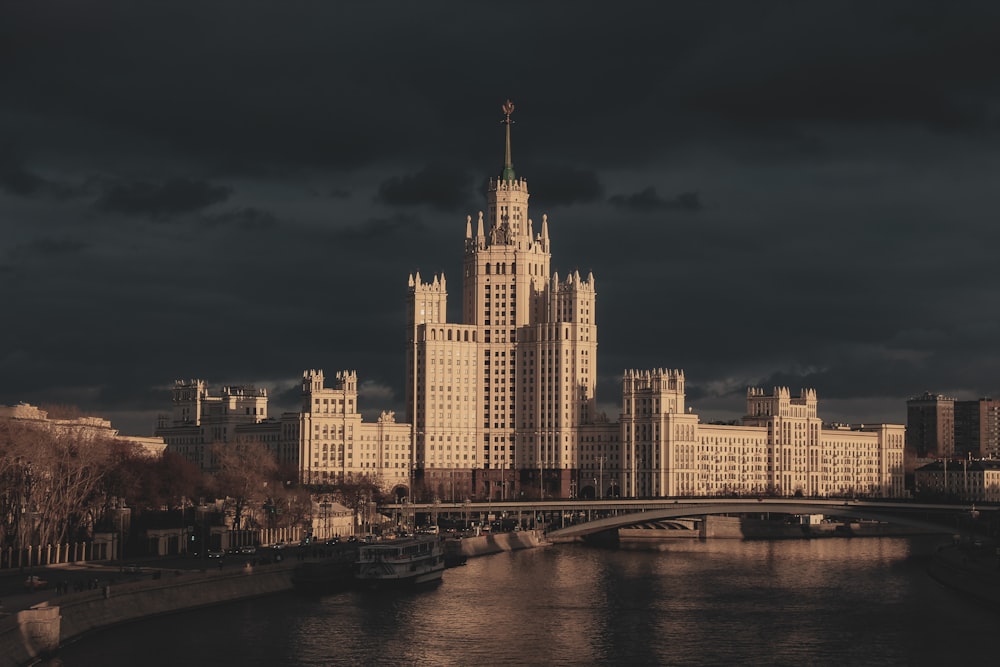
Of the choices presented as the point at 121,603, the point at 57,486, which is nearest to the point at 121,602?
the point at 121,603

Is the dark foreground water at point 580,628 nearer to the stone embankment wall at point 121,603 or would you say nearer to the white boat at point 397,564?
the stone embankment wall at point 121,603

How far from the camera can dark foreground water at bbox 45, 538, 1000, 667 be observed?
386ft

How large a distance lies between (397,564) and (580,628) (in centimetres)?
3705

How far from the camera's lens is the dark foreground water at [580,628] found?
11756 centimetres

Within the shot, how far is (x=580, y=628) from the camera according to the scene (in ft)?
441

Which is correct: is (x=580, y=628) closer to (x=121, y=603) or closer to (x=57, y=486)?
(x=121, y=603)

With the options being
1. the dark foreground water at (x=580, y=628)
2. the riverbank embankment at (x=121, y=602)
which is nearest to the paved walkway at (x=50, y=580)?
the riverbank embankment at (x=121, y=602)

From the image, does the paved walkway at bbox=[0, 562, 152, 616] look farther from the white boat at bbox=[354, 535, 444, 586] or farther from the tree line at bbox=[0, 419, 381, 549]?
the white boat at bbox=[354, 535, 444, 586]

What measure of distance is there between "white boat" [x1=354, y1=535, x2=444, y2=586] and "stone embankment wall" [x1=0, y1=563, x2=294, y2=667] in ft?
30.5

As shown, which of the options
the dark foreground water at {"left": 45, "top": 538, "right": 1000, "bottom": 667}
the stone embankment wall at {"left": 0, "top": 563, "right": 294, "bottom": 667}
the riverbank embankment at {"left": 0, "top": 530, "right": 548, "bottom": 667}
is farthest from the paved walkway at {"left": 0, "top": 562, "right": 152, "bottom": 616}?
the dark foreground water at {"left": 45, "top": 538, "right": 1000, "bottom": 667}

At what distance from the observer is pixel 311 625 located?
133000mm

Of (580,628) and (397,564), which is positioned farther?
(397,564)

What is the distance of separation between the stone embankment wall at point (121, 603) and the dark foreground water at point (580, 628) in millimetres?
1476

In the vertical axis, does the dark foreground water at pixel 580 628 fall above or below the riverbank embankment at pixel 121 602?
below
